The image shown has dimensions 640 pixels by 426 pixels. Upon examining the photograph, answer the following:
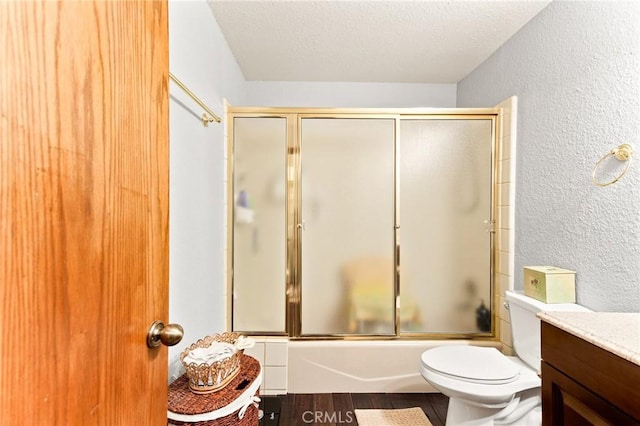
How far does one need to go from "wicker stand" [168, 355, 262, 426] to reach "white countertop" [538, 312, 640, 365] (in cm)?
109

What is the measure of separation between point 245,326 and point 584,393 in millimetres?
1856

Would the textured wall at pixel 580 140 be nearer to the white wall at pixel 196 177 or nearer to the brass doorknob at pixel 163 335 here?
the brass doorknob at pixel 163 335

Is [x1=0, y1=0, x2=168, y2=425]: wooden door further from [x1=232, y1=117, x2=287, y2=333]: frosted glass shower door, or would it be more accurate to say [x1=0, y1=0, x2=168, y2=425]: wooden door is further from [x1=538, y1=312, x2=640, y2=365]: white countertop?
[x1=232, y1=117, x2=287, y2=333]: frosted glass shower door

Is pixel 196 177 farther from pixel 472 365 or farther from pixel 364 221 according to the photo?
pixel 472 365

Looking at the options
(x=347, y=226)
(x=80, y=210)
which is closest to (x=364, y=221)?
(x=347, y=226)

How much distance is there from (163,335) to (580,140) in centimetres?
188

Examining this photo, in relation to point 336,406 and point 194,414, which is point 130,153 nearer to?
point 194,414

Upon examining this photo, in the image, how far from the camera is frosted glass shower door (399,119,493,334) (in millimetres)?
2305

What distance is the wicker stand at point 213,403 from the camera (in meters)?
1.13

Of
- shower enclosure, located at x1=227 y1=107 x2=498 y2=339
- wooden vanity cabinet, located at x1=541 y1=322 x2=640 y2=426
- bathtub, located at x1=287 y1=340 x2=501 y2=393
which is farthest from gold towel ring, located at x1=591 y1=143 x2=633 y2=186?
Result: bathtub, located at x1=287 y1=340 x2=501 y2=393

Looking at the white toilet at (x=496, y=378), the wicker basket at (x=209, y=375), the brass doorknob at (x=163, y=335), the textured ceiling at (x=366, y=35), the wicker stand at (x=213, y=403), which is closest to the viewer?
the brass doorknob at (x=163, y=335)

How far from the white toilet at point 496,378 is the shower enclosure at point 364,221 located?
1.89 feet

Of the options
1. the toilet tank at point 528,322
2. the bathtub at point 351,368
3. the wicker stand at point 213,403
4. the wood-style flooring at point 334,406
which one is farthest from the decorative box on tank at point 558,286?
the wicker stand at point 213,403

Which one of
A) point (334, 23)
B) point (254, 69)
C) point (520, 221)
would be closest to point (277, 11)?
point (334, 23)
